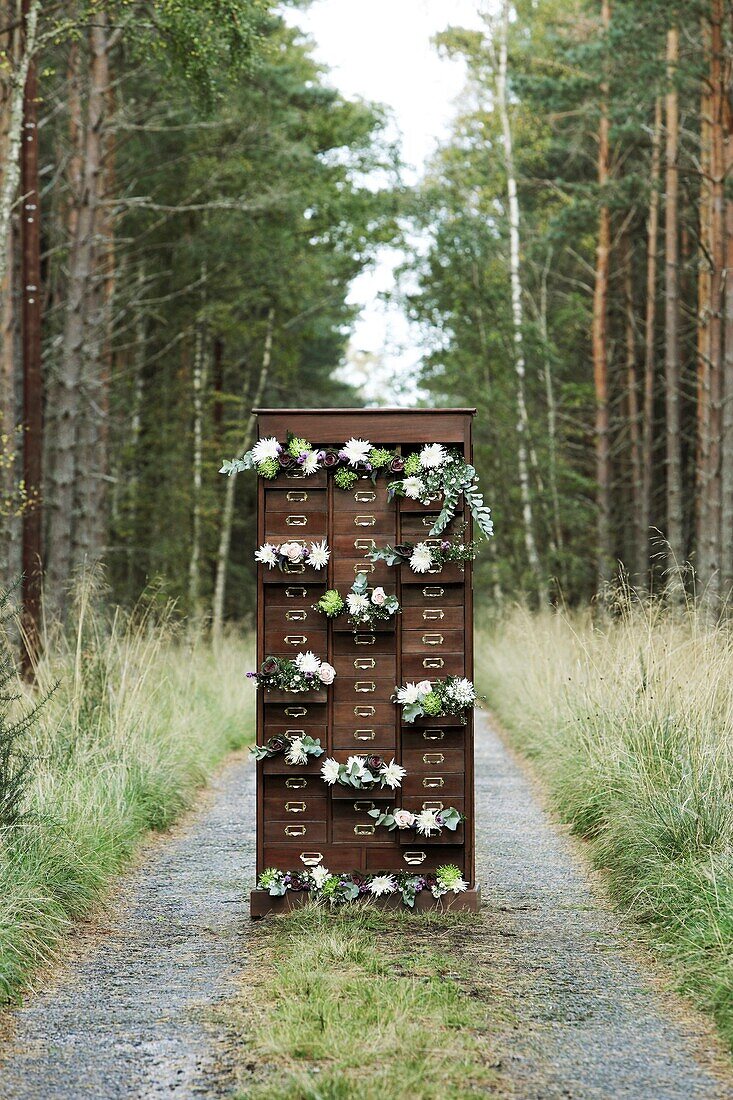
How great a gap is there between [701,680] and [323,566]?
3002mm

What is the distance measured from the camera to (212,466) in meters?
24.5

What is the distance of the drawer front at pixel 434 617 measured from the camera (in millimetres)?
6621

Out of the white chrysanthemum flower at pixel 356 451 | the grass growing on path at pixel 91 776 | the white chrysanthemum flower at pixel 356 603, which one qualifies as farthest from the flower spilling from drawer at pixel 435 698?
the grass growing on path at pixel 91 776

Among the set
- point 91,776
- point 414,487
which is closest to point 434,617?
point 414,487

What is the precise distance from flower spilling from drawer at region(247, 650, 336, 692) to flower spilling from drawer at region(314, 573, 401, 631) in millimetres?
255

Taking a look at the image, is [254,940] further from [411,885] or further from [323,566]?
[323,566]

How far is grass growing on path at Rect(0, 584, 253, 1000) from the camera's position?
5.99 meters

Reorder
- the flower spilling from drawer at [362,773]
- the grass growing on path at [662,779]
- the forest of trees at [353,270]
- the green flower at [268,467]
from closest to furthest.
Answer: the grass growing on path at [662,779], the flower spilling from drawer at [362,773], the green flower at [268,467], the forest of trees at [353,270]

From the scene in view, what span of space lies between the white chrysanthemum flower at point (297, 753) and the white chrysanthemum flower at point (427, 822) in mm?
628

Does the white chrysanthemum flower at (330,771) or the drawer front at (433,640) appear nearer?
the white chrysanthemum flower at (330,771)

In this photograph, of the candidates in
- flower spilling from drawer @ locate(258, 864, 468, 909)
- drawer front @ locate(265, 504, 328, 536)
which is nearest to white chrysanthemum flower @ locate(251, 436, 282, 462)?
drawer front @ locate(265, 504, 328, 536)

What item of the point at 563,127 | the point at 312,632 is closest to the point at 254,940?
the point at 312,632

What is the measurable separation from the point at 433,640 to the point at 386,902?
131 cm

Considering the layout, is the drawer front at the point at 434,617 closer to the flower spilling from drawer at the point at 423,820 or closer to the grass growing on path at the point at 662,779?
the flower spilling from drawer at the point at 423,820
